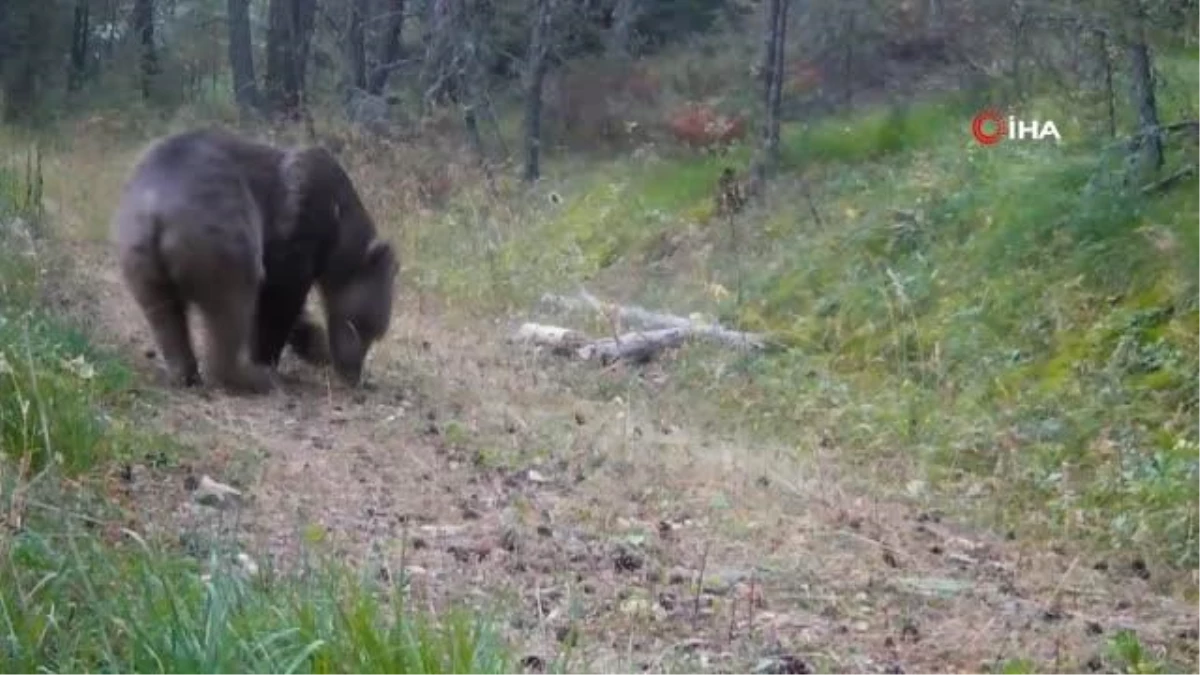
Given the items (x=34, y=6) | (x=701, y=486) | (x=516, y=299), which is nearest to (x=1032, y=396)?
(x=701, y=486)

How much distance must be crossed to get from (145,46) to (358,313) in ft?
98.7

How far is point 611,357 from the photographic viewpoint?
1234cm

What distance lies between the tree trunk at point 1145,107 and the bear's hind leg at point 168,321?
578 cm

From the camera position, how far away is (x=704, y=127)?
79.5ft

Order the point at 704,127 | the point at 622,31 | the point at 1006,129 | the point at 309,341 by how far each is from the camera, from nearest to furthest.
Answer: the point at 309,341
the point at 1006,129
the point at 704,127
the point at 622,31

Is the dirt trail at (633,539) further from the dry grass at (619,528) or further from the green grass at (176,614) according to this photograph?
the green grass at (176,614)

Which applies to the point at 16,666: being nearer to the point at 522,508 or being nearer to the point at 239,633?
the point at 239,633

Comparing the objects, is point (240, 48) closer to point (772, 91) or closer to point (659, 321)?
point (772, 91)

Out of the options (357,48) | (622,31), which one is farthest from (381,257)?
(622,31)

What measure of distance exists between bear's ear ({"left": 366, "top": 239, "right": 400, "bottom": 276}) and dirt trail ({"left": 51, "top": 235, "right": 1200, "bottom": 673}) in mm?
806

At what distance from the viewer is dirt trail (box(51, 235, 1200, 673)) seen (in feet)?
18.4

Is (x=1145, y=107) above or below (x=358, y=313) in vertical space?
above

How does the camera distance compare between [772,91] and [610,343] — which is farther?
[772,91]

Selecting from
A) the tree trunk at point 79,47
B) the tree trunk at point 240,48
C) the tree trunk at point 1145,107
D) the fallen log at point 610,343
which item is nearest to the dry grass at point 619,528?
the fallen log at point 610,343
